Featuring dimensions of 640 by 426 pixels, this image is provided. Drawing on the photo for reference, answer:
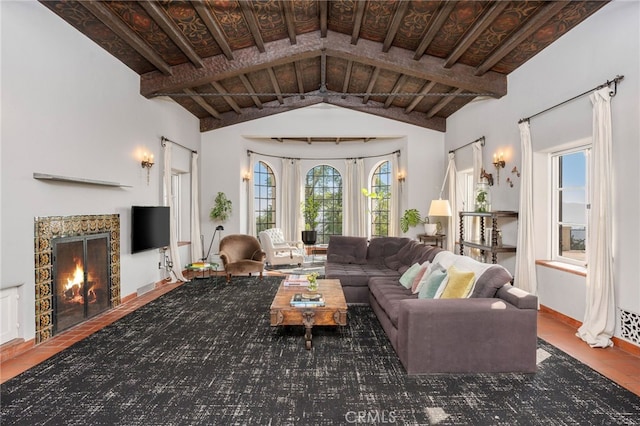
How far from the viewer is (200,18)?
4.61m

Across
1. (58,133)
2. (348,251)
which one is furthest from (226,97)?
(348,251)

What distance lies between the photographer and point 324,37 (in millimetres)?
5680

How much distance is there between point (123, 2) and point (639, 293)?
237 inches

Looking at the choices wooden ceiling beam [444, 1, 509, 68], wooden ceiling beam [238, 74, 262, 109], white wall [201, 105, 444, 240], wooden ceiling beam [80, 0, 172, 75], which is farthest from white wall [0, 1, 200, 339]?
wooden ceiling beam [444, 1, 509, 68]

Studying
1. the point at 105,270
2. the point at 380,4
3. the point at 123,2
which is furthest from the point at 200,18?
the point at 105,270

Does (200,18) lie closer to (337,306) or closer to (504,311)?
(337,306)

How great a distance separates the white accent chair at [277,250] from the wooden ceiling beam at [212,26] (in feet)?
14.4

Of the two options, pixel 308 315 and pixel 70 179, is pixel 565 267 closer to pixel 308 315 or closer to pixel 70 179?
pixel 308 315

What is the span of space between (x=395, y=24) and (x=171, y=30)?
2882mm

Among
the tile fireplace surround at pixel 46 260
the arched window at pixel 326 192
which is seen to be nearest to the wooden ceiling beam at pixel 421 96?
the arched window at pixel 326 192

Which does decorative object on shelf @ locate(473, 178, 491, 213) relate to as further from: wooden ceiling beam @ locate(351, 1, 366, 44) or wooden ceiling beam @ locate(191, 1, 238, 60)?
wooden ceiling beam @ locate(191, 1, 238, 60)

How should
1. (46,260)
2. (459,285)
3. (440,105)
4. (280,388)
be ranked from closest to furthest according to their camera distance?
(280,388), (459,285), (46,260), (440,105)

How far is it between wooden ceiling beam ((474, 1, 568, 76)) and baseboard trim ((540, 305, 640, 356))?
3.46 meters

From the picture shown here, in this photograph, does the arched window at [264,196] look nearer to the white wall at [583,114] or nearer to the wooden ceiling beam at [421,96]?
→ the wooden ceiling beam at [421,96]
